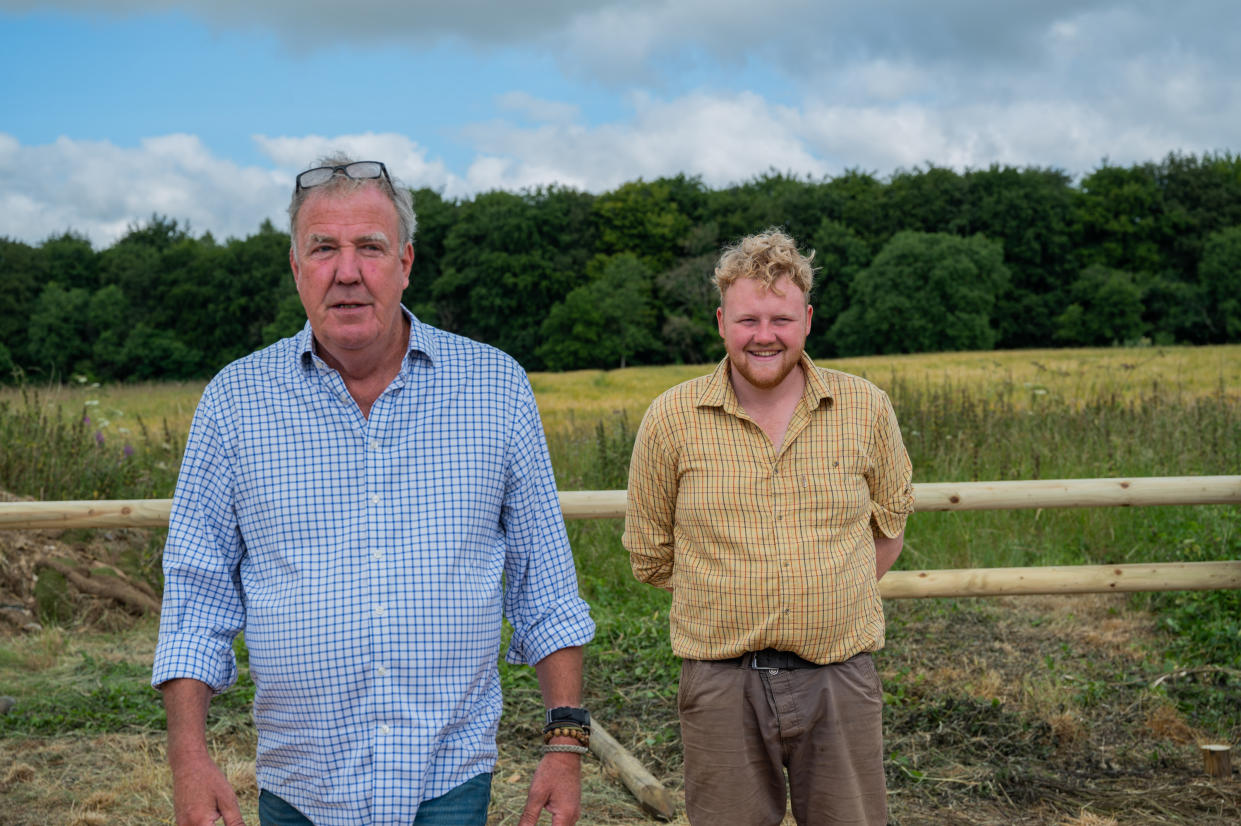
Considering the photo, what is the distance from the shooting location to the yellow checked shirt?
254cm

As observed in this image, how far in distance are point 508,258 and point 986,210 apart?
2526 centimetres

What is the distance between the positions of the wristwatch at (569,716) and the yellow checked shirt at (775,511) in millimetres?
608

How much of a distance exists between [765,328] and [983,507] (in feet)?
7.67

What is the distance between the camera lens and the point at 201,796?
1.85 meters

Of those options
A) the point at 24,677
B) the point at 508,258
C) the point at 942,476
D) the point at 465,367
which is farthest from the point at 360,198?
the point at 508,258

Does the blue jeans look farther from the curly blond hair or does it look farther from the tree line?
the tree line

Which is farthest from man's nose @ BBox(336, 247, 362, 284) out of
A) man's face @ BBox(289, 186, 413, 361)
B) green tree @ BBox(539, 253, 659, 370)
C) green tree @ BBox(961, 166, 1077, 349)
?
green tree @ BBox(961, 166, 1077, 349)

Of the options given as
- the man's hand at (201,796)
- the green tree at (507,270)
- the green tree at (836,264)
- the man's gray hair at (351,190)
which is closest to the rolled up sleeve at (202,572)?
the man's hand at (201,796)

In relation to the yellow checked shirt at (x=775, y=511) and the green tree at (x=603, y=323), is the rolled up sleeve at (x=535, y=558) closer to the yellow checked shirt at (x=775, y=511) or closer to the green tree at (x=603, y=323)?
the yellow checked shirt at (x=775, y=511)

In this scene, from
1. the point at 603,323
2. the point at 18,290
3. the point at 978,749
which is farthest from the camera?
the point at 603,323

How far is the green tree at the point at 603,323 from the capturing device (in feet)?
174

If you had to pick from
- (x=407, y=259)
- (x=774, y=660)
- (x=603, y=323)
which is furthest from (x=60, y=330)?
(x=774, y=660)

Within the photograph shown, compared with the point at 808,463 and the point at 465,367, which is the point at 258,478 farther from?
the point at 808,463

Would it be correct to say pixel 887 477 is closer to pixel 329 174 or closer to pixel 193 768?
pixel 329 174
